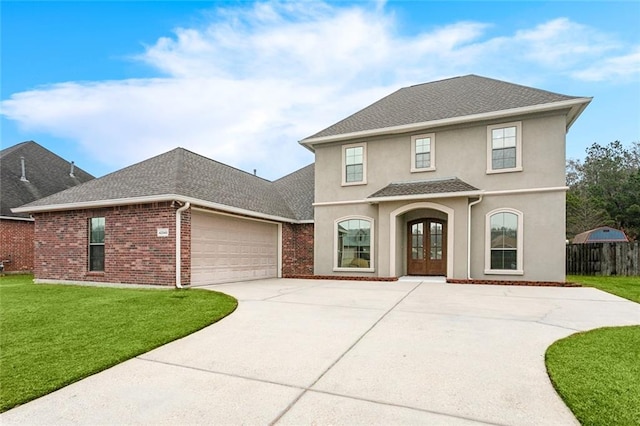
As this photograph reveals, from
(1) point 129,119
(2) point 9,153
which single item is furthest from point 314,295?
(2) point 9,153

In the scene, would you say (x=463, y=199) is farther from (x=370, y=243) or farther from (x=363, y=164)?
(x=363, y=164)

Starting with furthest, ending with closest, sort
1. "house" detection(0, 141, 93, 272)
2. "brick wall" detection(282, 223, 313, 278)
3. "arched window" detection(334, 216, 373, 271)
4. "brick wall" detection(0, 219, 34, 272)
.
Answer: "house" detection(0, 141, 93, 272), "brick wall" detection(0, 219, 34, 272), "brick wall" detection(282, 223, 313, 278), "arched window" detection(334, 216, 373, 271)

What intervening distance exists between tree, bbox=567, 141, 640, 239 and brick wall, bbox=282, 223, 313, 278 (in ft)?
103

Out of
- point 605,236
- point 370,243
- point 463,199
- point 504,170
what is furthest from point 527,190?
point 605,236

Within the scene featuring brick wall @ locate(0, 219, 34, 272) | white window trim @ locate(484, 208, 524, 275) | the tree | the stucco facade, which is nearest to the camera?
the stucco facade

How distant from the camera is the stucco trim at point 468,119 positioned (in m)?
10.6

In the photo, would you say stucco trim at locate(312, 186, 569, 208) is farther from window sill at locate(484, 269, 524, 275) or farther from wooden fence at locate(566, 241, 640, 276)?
wooden fence at locate(566, 241, 640, 276)

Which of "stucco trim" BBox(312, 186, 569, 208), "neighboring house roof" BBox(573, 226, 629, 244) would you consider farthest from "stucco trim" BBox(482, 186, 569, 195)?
"neighboring house roof" BBox(573, 226, 629, 244)

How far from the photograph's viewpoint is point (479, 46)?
13.1m

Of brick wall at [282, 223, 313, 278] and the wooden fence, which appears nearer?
the wooden fence

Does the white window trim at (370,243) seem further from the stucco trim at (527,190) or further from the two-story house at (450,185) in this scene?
the stucco trim at (527,190)

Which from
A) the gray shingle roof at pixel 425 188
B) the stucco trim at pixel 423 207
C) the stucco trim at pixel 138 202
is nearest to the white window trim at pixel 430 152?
the gray shingle roof at pixel 425 188

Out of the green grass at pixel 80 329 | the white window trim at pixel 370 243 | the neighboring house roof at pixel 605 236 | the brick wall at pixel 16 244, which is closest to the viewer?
the green grass at pixel 80 329

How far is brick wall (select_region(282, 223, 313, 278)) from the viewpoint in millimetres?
15219
